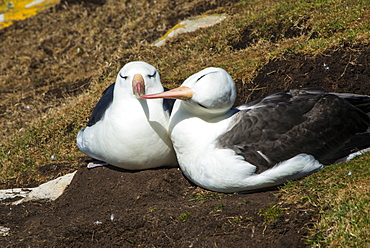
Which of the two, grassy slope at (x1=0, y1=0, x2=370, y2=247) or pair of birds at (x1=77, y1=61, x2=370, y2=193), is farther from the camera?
grassy slope at (x1=0, y1=0, x2=370, y2=247)

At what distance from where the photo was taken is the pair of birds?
5066 millimetres

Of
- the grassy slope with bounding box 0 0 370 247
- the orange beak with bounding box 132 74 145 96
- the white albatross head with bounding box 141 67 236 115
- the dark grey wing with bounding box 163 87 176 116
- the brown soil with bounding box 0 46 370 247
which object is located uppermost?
the orange beak with bounding box 132 74 145 96

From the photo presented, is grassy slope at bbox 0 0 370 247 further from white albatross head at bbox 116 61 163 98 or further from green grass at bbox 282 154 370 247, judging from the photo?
white albatross head at bbox 116 61 163 98

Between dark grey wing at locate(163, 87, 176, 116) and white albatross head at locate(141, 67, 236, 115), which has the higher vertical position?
white albatross head at locate(141, 67, 236, 115)

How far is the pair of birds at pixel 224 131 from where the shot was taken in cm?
507

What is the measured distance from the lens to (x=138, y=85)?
17.6 ft

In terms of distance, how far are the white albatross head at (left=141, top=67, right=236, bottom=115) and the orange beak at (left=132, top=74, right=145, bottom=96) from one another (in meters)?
0.09

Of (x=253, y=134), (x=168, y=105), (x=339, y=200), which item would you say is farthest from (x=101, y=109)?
(x=339, y=200)

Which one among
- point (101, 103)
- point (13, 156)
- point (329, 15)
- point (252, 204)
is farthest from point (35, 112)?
point (252, 204)

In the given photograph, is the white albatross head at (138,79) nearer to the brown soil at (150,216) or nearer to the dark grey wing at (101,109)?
the dark grey wing at (101,109)

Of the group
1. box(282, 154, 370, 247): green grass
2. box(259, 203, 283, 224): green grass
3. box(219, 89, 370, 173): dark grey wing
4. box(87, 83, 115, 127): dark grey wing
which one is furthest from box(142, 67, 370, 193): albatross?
box(87, 83, 115, 127): dark grey wing

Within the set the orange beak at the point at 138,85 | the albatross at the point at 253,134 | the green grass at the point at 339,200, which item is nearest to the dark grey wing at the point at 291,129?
the albatross at the point at 253,134

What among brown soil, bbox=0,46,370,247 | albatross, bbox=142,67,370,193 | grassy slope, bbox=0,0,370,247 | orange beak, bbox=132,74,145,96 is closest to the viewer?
brown soil, bbox=0,46,370,247

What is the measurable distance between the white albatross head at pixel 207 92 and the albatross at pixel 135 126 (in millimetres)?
323
